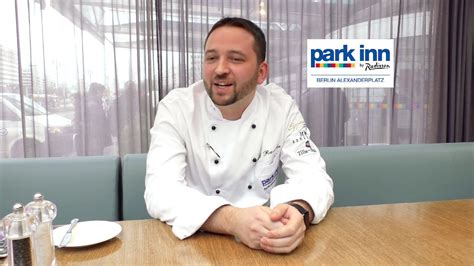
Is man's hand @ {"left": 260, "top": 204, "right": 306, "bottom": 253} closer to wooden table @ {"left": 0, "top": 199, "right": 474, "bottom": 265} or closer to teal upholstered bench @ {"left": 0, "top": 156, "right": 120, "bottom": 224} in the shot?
wooden table @ {"left": 0, "top": 199, "right": 474, "bottom": 265}

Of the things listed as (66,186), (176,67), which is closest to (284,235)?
(66,186)

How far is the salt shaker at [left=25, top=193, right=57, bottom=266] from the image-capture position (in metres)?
0.74

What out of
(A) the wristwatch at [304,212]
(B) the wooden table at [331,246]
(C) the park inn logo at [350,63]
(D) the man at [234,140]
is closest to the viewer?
(B) the wooden table at [331,246]

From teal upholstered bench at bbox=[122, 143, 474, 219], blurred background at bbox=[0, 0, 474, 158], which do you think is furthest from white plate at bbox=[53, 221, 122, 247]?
blurred background at bbox=[0, 0, 474, 158]

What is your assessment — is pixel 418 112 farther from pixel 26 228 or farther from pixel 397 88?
pixel 26 228

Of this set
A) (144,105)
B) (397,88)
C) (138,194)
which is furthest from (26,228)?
(397,88)

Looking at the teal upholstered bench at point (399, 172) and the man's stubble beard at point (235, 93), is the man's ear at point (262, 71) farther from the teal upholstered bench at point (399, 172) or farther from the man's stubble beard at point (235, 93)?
the teal upholstered bench at point (399, 172)

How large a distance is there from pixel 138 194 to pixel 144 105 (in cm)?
94

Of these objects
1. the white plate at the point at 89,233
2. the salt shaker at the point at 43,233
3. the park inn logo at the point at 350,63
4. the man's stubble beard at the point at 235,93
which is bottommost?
the white plate at the point at 89,233

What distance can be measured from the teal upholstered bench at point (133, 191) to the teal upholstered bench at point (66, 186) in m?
0.04

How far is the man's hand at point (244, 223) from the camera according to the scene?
0.89 meters

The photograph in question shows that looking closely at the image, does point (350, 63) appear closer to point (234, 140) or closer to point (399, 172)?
point (399, 172)

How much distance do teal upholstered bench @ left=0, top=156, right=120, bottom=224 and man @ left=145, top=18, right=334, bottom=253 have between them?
1.55 feet

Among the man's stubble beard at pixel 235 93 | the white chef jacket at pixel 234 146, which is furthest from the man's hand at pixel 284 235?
the man's stubble beard at pixel 235 93
